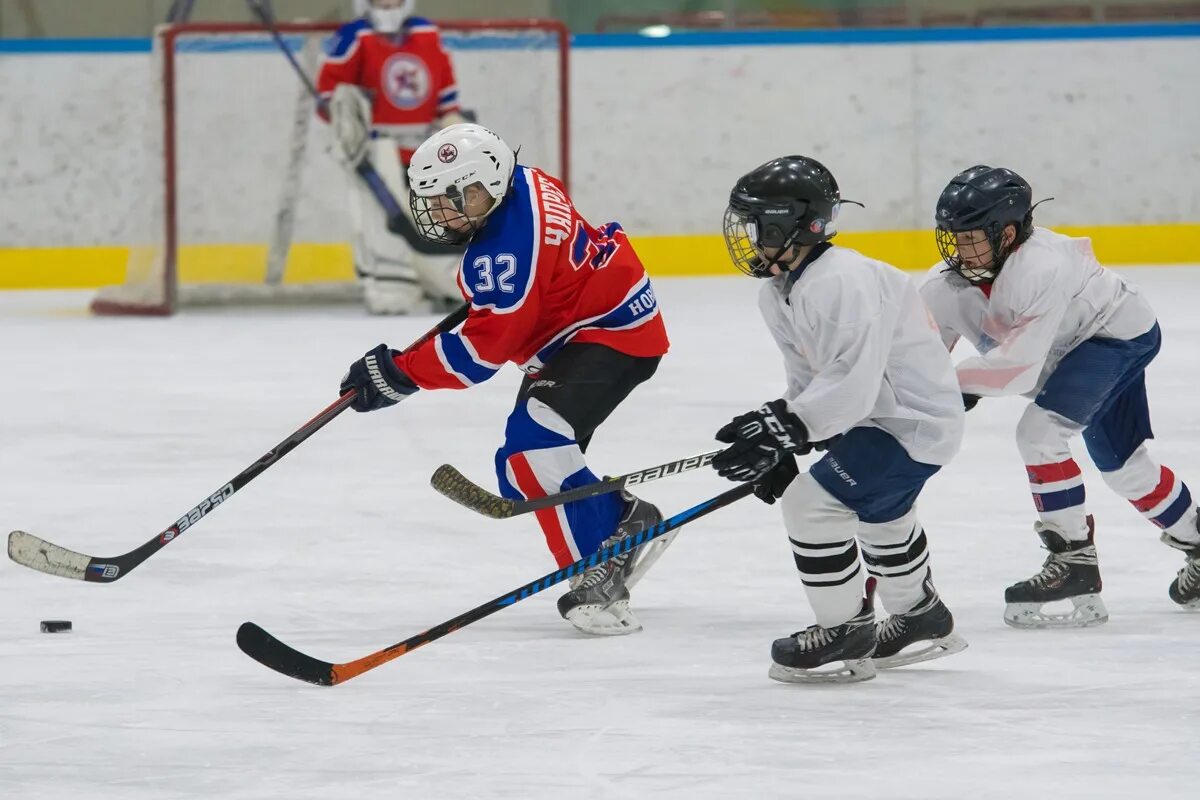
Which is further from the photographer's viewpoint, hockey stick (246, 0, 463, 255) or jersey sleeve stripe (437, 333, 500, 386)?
hockey stick (246, 0, 463, 255)

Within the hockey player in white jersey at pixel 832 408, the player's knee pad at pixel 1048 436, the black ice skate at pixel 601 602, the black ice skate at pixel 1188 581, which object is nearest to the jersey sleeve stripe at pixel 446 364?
the black ice skate at pixel 601 602

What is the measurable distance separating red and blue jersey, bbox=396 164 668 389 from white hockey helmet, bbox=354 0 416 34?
4533 mm

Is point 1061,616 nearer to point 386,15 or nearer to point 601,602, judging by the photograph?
point 601,602

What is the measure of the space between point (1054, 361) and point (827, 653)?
0.69 metres

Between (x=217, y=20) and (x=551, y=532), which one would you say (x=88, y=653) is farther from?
(x=217, y=20)

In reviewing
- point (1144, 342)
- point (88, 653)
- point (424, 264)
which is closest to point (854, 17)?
point (424, 264)

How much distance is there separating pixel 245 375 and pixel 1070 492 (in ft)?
11.3

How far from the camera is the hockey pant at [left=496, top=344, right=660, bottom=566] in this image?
2.92 m

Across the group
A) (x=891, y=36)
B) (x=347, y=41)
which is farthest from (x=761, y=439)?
(x=891, y=36)

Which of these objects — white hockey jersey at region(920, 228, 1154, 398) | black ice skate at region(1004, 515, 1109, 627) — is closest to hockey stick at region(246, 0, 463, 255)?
white hockey jersey at region(920, 228, 1154, 398)

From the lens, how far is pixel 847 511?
2525 millimetres

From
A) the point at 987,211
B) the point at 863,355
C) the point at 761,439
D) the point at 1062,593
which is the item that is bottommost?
the point at 1062,593

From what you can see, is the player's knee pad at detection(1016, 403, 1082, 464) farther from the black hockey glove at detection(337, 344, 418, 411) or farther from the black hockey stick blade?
the black hockey stick blade

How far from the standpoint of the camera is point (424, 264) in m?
7.60
